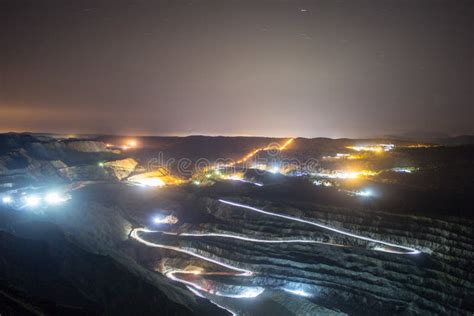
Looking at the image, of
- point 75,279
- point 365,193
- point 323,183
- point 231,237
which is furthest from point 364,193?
point 75,279

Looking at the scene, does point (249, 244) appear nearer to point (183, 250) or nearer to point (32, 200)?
point (183, 250)

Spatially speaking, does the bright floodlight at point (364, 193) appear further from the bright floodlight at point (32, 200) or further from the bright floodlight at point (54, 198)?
the bright floodlight at point (32, 200)

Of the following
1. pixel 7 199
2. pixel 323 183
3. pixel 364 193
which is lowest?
pixel 7 199

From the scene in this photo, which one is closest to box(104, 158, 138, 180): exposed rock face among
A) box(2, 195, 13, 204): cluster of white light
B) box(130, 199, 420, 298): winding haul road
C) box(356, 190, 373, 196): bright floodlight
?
box(2, 195, 13, 204): cluster of white light

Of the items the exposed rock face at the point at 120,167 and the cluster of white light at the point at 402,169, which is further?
the exposed rock face at the point at 120,167

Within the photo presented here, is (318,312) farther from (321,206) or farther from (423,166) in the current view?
(423,166)

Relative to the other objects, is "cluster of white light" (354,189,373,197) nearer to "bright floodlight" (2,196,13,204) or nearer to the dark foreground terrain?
the dark foreground terrain

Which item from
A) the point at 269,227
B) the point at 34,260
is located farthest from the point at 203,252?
the point at 34,260

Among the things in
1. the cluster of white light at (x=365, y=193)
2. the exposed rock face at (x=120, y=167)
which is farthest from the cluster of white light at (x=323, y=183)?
the exposed rock face at (x=120, y=167)
